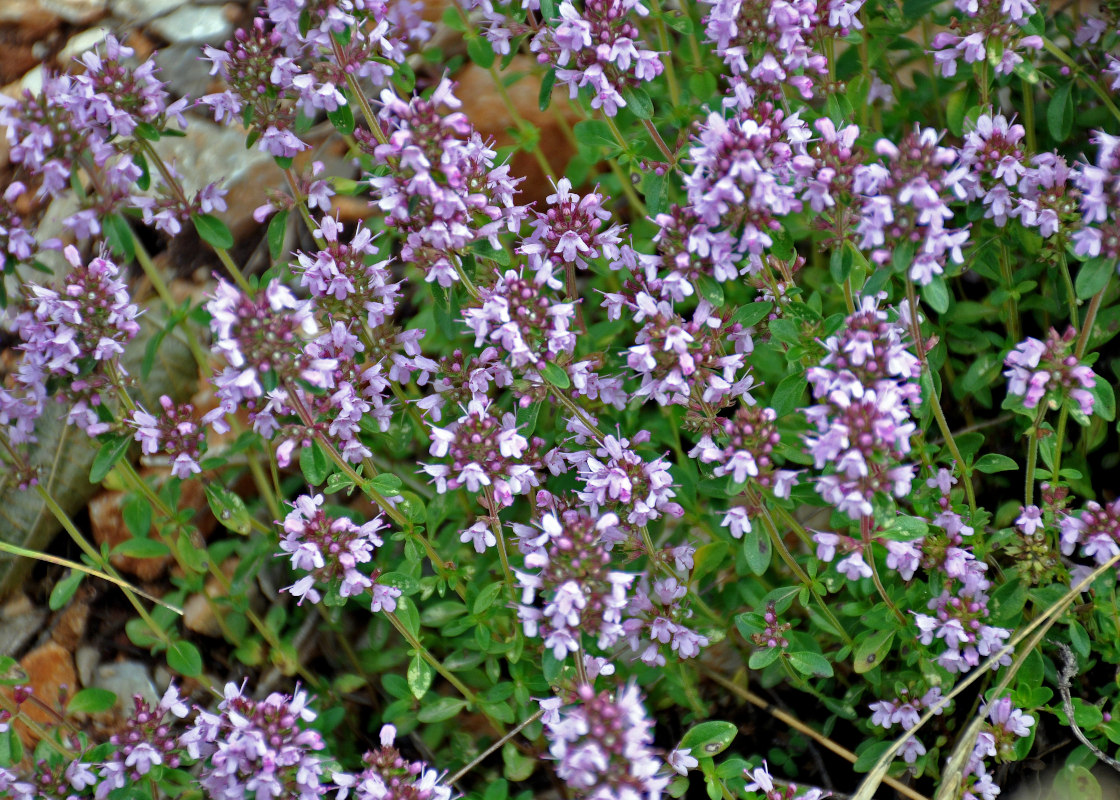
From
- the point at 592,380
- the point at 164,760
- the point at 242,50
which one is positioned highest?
the point at 242,50

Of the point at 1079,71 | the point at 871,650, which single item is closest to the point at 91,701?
the point at 871,650

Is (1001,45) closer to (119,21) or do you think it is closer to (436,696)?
(436,696)

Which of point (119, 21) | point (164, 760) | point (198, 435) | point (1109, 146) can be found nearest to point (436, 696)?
point (164, 760)

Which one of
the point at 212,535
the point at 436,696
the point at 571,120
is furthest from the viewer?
the point at 571,120

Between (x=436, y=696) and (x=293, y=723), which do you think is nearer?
(x=293, y=723)

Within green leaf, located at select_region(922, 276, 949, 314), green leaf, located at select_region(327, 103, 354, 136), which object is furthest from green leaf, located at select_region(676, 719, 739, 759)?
green leaf, located at select_region(327, 103, 354, 136)

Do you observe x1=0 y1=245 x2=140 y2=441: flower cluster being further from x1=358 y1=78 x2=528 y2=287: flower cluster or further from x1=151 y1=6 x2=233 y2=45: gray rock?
x1=151 y1=6 x2=233 y2=45: gray rock
